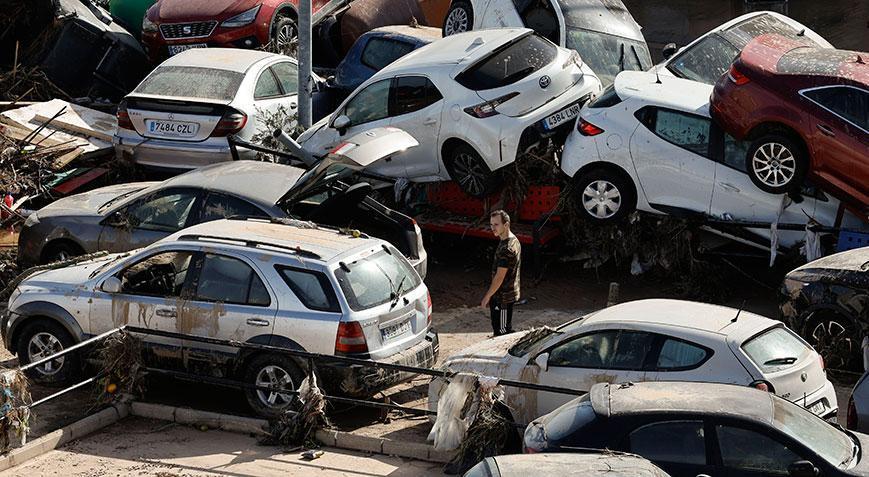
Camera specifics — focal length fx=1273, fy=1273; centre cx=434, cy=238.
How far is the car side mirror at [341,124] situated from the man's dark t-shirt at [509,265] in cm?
392

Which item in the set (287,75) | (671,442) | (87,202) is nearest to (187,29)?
(287,75)

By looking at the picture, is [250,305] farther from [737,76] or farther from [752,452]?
[737,76]

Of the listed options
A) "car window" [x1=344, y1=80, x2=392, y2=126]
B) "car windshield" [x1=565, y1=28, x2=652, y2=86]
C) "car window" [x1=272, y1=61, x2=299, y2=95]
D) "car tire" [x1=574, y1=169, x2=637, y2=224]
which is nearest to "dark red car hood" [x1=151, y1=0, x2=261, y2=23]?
"car window" [x1=272, y1=61, x2=299, y2=95]

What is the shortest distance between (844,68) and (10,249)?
9.58m

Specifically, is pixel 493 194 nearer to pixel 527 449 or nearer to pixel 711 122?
pixel 711 122

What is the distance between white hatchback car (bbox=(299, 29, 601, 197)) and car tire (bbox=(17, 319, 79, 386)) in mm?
4937

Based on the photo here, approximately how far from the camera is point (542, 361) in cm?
984

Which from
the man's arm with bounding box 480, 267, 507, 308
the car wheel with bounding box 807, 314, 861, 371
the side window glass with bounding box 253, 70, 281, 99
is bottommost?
the car wheel with bounding box 807, 314, 861, 371

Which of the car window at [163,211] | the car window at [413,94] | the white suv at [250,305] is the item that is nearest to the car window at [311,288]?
the white suv at [250,305]

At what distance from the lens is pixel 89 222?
13.4 m

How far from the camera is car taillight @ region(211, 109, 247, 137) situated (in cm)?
1574

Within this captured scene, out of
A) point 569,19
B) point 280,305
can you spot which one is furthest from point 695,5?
point 280,305

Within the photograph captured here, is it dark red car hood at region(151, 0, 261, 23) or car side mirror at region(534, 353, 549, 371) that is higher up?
dark red car hood at region(151, 0, 261, 23)

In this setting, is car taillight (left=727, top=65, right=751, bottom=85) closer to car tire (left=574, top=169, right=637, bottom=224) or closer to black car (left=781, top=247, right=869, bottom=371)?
car tire (left=574, top=169, right=637, bottom=224)
